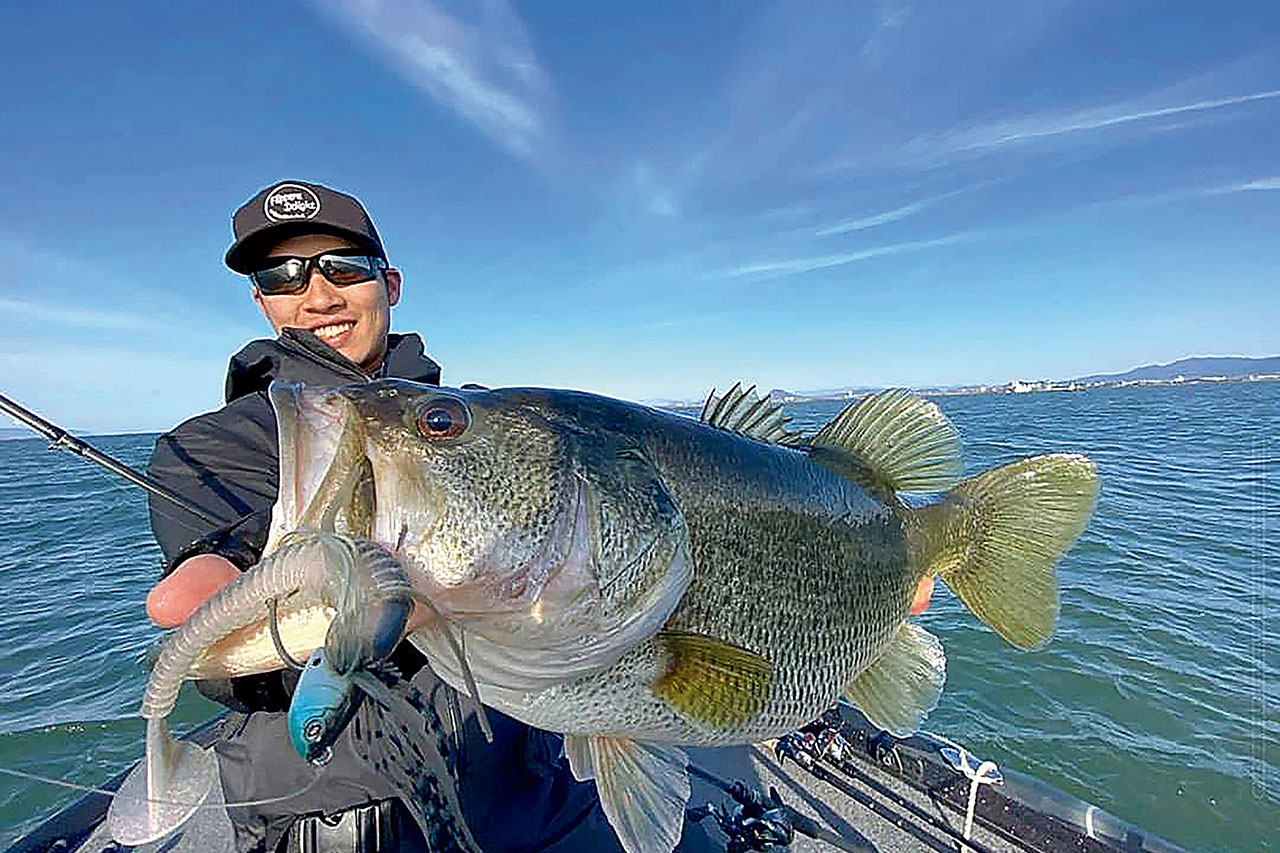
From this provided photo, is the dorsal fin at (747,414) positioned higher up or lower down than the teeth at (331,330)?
lower down

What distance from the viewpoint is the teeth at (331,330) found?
2754mm

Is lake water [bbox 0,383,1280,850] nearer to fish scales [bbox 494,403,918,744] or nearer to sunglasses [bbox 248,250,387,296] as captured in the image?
fish scales [bbox 494,403,918,744]

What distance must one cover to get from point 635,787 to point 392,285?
7.64 ft

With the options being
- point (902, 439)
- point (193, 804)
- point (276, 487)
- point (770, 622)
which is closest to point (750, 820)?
point (902, 439)

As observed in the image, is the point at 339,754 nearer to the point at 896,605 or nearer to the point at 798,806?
the point at 896,605

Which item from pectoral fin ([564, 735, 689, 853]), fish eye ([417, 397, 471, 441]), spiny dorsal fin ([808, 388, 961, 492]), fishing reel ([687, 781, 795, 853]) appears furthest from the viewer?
fishing reel ([687, 781, 795, 853])

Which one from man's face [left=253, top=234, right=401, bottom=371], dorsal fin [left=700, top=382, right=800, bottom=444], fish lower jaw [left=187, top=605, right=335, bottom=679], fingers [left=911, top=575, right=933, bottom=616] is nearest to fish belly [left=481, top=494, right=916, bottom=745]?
fingers [left=911, top=575, right=933, bottom=616]

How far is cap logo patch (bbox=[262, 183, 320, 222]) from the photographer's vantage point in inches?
101

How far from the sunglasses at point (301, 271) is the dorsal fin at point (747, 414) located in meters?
1.44

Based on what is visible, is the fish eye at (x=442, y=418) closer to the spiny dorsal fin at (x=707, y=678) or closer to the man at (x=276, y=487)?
the man at (x=276, y=487)

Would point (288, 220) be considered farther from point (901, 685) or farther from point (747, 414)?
point (901, 685)

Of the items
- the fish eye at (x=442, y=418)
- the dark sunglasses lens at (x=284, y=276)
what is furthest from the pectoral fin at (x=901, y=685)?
the dark sunglasses lens at (x=284, y=276)

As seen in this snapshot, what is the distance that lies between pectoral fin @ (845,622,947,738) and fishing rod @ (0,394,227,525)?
197cm

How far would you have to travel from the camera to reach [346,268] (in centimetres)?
269
